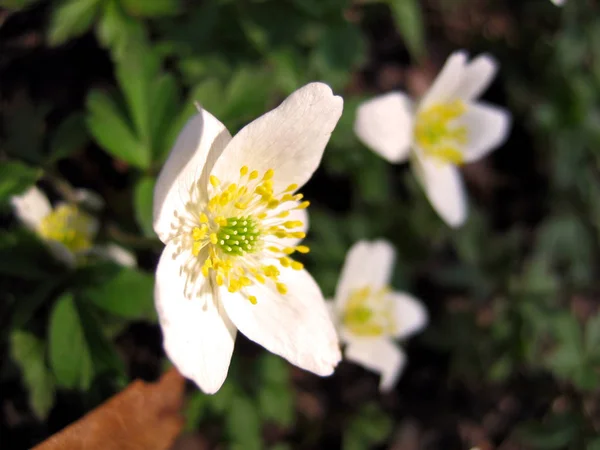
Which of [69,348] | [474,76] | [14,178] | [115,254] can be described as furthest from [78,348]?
[474,76]

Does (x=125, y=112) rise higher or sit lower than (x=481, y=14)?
higher

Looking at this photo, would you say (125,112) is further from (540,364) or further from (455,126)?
(540,364)

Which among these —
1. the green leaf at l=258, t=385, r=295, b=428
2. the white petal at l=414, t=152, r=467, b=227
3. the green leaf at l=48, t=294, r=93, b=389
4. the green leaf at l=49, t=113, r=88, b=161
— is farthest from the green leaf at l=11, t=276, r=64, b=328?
the white petal at l=414, t=152, r=467, b=227

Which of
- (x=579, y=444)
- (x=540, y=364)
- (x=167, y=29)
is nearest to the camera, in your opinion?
(x=167, y=29)

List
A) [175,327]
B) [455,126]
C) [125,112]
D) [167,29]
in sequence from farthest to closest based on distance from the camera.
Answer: [455,126], [167,29], [125,112], [175,327]

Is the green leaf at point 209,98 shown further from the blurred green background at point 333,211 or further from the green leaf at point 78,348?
the green leaf at point 78,348

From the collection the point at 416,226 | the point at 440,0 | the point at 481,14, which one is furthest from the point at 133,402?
the point at 481,14

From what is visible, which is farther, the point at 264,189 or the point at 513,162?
the point at 513,162

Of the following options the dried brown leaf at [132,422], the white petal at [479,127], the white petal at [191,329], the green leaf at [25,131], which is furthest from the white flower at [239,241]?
the white petal at [479,127]
